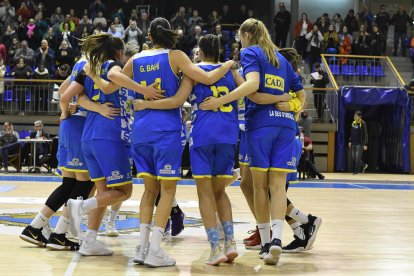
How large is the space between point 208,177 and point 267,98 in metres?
0.83

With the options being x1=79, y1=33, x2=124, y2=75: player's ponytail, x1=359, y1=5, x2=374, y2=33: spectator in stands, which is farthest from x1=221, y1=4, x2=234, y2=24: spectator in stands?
x1=79, y1=33, x2=124, y2=75: player's ponytail

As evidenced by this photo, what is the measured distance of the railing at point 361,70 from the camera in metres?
22.7

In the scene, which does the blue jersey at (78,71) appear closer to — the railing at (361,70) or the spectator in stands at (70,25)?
the spectator in stands at (70,25)

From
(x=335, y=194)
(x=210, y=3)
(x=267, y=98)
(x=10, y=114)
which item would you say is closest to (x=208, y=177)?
(x=267, y=98)

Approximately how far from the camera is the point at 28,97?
20.5 m

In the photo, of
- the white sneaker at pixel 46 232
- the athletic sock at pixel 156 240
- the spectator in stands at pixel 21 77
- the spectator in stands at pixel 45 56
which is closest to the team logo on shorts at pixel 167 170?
the athletic sock at pixel 156 240

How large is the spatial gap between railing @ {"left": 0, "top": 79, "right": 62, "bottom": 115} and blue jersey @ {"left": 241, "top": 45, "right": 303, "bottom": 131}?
48.2ft

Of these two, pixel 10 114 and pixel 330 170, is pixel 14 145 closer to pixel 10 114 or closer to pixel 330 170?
pixel 10 114

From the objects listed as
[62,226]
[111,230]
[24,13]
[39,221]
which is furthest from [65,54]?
[62,226]

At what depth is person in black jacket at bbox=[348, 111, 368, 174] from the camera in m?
20.0

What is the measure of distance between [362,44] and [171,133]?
62.5 feet

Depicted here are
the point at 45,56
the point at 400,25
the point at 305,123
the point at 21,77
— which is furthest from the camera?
the point at 400,25

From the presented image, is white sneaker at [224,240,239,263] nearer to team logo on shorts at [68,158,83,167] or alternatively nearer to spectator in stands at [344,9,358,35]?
team logo on shorts at [68,158,83,167]

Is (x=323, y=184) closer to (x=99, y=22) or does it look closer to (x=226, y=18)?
(x=99, y=22)
